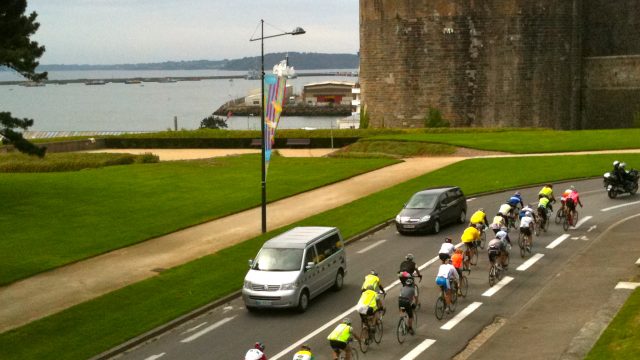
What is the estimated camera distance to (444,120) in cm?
6981

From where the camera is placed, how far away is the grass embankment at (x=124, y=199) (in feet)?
99.1

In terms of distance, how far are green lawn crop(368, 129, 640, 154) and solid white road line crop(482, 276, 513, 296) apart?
27185 millimetres

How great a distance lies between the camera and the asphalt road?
18.7 metres

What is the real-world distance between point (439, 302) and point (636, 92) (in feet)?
182

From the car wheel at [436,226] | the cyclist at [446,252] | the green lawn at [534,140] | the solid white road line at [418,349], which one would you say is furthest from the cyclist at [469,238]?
the green lawn at [534,140]

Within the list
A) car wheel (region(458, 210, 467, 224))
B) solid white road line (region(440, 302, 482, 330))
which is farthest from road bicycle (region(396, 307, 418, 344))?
car wheel (region(458, 210, 467, 224))

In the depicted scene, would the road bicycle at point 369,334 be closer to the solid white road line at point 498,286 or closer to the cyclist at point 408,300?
the cyclist at point 408,300

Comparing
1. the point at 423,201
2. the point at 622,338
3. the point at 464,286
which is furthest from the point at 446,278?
the point at 423,201

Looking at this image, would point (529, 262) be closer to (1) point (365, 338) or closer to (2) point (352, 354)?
(1) point (365, 338)

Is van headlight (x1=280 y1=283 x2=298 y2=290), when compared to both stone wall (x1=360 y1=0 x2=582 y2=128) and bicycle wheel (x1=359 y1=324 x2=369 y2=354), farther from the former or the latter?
stone wall (x1=360 y1=0 x2=582 y2=128)

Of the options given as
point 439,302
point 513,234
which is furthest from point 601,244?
point 439,302

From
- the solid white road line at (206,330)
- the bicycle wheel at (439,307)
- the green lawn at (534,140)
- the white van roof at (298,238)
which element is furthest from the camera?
the green lawn at (534,140)

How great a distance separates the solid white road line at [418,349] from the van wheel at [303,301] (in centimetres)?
413

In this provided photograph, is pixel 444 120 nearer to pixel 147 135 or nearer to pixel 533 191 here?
pixel 147 135
